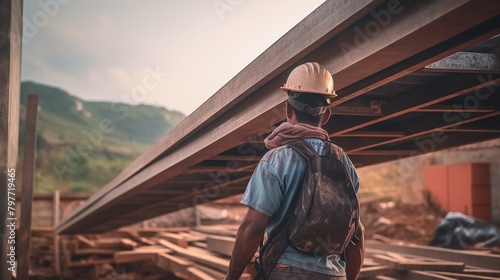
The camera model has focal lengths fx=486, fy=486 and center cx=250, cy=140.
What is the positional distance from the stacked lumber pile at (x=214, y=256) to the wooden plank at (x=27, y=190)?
195cm

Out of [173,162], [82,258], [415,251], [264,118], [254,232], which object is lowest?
[82,258]

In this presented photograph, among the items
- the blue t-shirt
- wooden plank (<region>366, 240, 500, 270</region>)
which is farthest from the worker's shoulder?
A: wooden plank (<region>366, 240, 500, 270</region>)

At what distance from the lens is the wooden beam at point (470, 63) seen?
349cm

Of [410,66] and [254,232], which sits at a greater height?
[410,66]

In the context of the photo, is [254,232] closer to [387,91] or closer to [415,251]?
[387,91]

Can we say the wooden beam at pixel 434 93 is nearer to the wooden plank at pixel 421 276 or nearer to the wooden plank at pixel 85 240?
the wooden plank at pixel 421 276

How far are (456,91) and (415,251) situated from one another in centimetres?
377

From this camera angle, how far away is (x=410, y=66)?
9.96 feet

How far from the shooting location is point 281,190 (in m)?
2.39

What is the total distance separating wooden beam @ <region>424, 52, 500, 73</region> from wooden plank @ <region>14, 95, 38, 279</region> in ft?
18.3

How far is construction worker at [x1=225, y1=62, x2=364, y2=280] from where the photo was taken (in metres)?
2.37

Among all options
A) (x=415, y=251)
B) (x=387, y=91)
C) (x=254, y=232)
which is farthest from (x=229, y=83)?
(x=415, y=251)

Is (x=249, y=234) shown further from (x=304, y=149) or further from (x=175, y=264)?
(x=175, y=264)

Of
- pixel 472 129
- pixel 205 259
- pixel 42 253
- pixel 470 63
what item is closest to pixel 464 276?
pixel 472 129
